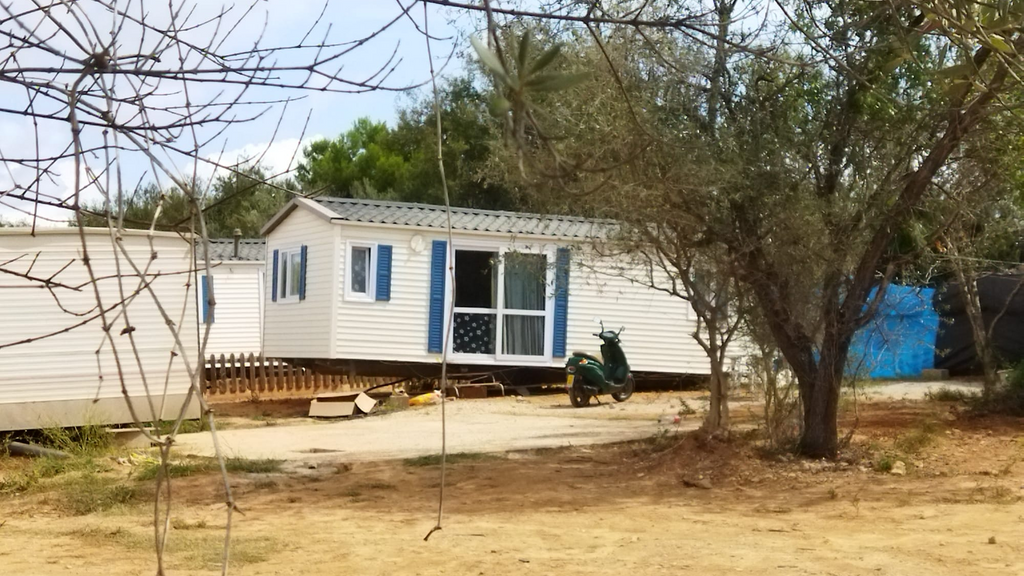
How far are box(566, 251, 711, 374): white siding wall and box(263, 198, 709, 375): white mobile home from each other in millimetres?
17

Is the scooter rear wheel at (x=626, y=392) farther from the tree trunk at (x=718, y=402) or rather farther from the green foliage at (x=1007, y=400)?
the tree trunk at (x=718, y=402)

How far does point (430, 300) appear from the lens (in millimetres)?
17641

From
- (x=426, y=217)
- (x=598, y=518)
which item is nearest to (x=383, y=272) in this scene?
(x=426, y=217)

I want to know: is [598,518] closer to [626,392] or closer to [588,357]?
[588,357]

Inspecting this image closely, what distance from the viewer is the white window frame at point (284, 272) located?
1833 cm

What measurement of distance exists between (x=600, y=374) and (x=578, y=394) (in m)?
0.42

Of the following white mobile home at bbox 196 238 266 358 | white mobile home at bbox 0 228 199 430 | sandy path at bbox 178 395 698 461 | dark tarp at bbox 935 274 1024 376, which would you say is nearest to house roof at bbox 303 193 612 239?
sandy path at bbox 178 395 698 461

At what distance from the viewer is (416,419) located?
14172mm

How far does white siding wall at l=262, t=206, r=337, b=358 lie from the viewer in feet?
56.3

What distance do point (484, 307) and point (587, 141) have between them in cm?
1078

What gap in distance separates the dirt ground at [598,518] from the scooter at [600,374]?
556 cm

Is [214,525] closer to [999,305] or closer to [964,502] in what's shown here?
[964,502]

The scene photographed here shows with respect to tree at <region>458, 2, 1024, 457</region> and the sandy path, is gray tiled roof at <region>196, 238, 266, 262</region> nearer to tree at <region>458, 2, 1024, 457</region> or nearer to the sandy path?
the sandy path

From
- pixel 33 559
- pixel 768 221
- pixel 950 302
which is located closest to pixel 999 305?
pixel 950 302
